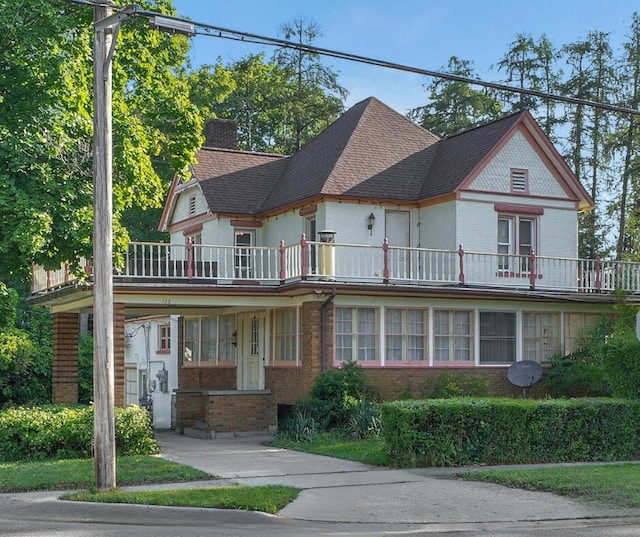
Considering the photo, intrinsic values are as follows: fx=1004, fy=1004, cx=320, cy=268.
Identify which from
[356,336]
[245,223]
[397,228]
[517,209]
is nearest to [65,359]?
[245,223]

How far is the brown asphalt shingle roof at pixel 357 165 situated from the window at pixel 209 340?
3416 millimetres

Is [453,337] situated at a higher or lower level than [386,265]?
lower

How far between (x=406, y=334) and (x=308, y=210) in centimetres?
501

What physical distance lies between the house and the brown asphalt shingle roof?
0.06 meters

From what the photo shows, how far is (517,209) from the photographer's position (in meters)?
28.3

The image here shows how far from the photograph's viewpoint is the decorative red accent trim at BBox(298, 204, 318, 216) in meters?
27.8

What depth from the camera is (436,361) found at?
1008 inches

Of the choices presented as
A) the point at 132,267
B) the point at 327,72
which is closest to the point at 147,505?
the point at 132,267

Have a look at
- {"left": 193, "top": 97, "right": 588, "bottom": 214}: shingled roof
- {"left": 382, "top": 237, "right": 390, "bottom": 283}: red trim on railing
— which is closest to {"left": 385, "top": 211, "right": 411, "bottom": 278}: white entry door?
{"left": 193, "top": 97, "right": 588, "bottom": 214}: shingled roof

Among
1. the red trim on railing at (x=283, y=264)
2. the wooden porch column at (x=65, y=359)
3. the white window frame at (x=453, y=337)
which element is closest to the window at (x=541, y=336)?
the white window frame at (x=453, y=337)

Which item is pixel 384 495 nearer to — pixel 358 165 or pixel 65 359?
pixel 65 359

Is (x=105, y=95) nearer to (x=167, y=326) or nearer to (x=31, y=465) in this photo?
(x=31, y=465)

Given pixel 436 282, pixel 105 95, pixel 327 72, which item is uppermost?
pixel 327 72

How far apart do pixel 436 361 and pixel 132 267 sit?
26.2 ft
